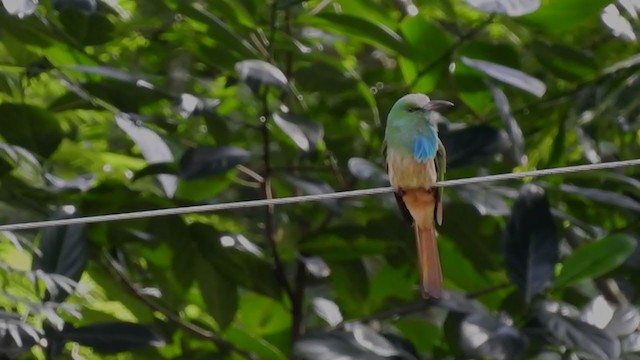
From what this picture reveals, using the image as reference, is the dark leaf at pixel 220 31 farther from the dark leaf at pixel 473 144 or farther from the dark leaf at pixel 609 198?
the dark leaf at pixel 609 198

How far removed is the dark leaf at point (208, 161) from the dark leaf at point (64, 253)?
0.22 meters

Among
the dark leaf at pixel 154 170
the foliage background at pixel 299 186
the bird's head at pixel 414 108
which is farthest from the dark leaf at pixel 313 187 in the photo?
the bird's head at pixel 414 108

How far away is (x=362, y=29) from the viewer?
2.05 meters

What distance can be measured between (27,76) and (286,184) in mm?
590

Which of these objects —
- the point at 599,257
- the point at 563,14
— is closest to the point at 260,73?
the point at 563,14

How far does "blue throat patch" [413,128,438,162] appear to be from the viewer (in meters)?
1.75

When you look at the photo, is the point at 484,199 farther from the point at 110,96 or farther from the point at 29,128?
the point at 29,128

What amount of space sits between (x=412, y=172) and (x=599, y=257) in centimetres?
42

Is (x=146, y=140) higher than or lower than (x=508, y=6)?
lower

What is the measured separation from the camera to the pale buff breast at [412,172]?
5.80 feet

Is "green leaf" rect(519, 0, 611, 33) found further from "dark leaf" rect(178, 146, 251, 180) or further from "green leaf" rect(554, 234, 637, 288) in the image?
"dark leaf" rect(178, 146, 251, 180)

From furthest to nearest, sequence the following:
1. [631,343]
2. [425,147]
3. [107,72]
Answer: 1. [631,343]
2. [107,72]
3. [425,147]

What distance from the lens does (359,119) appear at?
7.98 feet

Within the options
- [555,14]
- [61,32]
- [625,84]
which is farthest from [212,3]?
[625,84]
